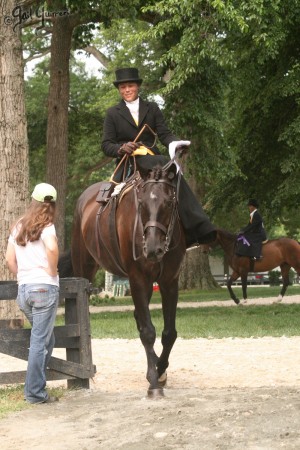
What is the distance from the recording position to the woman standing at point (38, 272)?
939cm

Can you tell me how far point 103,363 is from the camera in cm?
1344

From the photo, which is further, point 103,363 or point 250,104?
point 250,104

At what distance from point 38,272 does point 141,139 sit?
2007 mm

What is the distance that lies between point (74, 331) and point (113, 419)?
2477 millimetres

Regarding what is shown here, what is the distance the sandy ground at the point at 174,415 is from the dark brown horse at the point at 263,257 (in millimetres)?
14051

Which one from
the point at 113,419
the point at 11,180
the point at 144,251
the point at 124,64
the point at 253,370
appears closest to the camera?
the point at 113,419

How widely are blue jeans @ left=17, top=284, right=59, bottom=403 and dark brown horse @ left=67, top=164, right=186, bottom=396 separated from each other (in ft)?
2.79

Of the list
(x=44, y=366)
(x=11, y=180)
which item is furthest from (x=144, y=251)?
(x=11, y=180)

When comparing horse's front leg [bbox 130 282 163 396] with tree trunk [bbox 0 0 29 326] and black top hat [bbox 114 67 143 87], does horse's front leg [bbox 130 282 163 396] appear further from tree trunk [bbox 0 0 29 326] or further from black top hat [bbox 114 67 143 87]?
tree trunk [bbox 0 0 29 326]

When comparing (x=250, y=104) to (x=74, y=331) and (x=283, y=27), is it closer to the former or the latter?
(x=283, y=27)

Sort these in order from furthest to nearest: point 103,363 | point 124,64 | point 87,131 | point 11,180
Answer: point 124,64
point 87,131
point 11,180
point 103,363

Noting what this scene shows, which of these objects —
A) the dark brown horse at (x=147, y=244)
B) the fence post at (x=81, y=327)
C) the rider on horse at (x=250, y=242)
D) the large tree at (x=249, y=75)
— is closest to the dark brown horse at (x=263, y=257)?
the rider on horse at (x=250, y=242)

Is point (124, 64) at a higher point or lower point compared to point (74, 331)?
higher

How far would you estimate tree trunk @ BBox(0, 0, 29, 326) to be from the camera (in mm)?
18484
